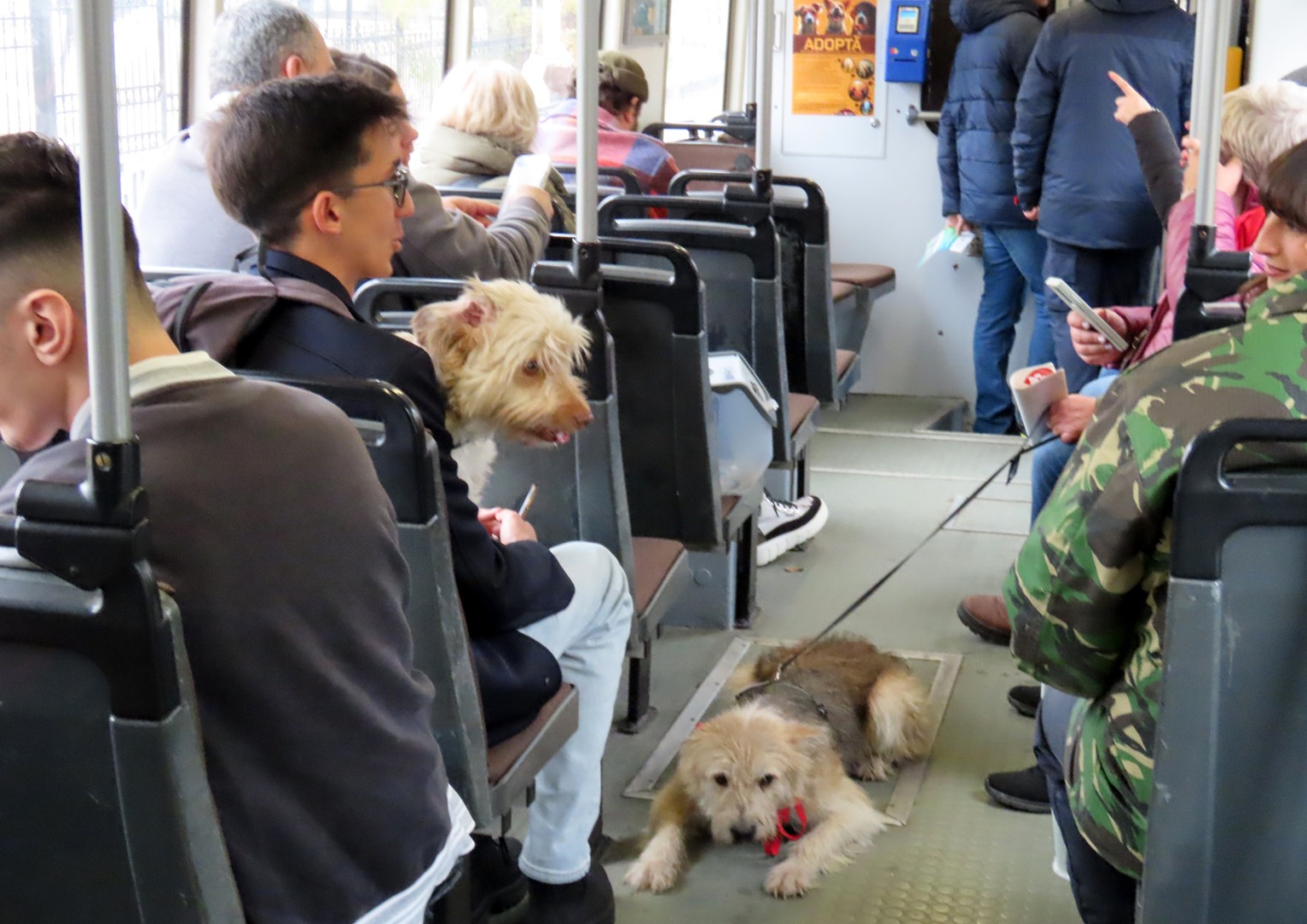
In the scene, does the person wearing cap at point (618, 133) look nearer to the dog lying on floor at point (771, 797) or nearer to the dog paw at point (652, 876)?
the dog lying on floor at point (771, 797)

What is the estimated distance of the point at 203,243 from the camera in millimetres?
2916

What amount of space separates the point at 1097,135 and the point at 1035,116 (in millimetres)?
234

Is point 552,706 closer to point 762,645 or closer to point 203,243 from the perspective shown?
point 203,243

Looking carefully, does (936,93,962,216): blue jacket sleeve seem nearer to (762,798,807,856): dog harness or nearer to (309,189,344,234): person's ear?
(762,798,807,856): dog harness

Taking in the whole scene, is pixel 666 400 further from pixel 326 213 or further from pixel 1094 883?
pixel 1094 883

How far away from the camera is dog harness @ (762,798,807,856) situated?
284cm

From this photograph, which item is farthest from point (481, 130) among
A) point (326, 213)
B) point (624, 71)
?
point (326, 213)

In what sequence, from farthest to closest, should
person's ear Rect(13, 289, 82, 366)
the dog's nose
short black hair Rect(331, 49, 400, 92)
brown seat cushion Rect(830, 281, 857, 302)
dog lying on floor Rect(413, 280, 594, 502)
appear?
brown seat cushion Rect(830, 281, 857, 302) < short black hair Rect(331, 49, 400, 92) < the dog's nose < dog lying on floor Rect(413, 280, 594, 502) < person's ear Rect(13, 289, 82, 366)

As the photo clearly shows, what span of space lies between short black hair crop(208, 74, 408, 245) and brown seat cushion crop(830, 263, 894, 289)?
4.50 meters

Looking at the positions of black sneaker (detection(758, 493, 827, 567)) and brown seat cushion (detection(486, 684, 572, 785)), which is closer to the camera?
brown seat cushion (detection(486, 684, 572, 785))

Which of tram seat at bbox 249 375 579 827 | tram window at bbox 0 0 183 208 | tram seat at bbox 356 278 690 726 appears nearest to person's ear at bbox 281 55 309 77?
tram window at bbox 0 0 183 208

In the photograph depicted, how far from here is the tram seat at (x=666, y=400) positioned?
3.00 meters

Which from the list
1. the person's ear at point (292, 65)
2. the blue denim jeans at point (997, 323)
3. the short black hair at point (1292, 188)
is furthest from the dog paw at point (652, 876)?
the blue denim jeans at point (997, 323)

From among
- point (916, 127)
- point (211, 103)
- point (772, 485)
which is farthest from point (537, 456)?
point (916, 127)
